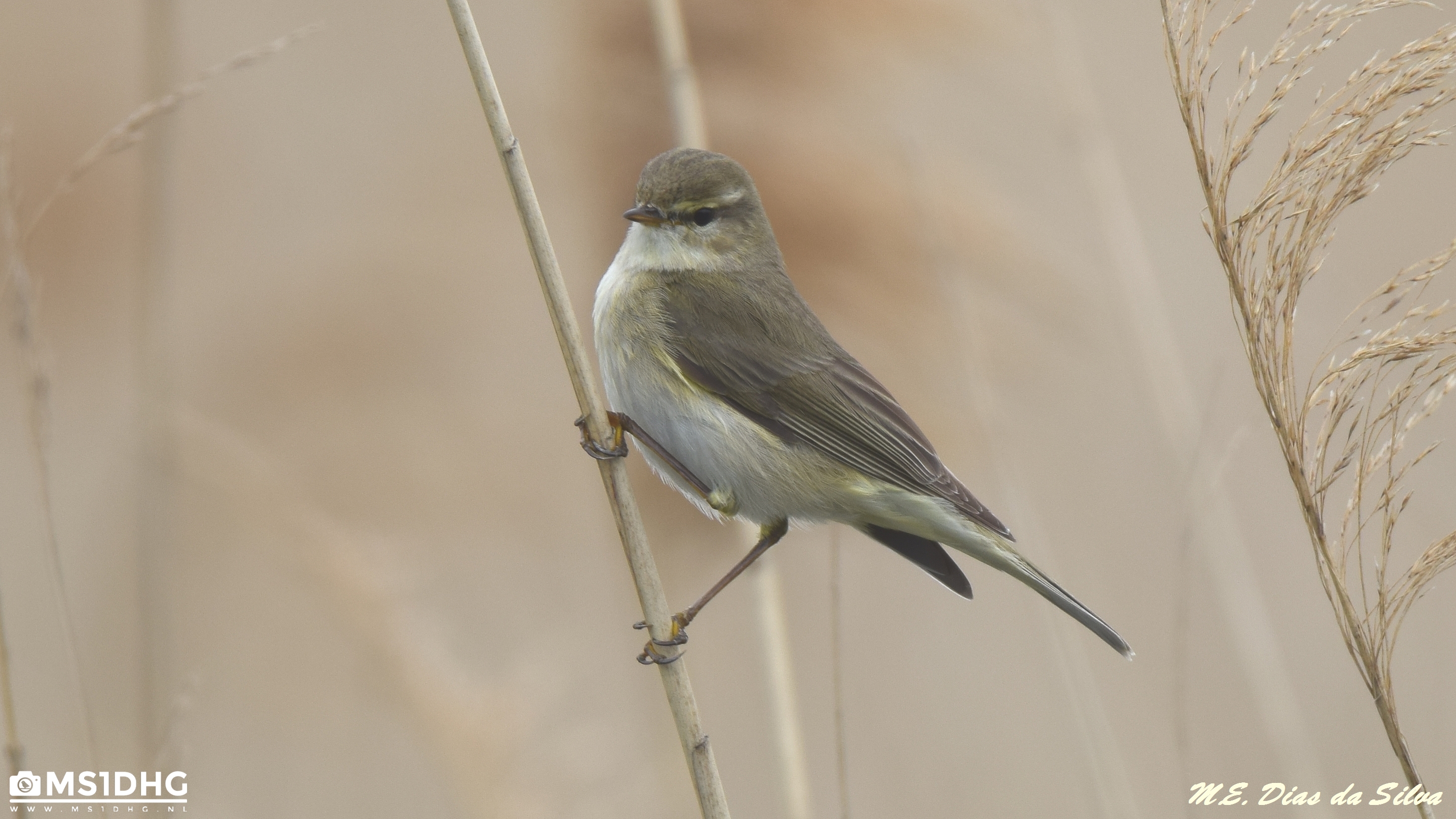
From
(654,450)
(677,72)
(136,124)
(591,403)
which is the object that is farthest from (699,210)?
(136,124)

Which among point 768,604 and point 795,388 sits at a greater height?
point 795,388

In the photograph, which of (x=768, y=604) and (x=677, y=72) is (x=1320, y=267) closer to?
(x=768, y=604)

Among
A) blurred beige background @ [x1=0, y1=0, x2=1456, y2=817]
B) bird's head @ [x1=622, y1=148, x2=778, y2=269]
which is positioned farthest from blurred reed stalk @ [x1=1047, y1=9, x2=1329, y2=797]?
bird's head @ [x1=622, y1=148, x2=778, y2=269]

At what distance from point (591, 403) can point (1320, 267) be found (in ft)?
4.02

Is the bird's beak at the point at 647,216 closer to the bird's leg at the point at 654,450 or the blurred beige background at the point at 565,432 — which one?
the blurred beige background at the point at 565,432

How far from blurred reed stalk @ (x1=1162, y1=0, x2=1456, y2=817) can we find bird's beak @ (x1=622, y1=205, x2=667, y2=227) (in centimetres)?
141

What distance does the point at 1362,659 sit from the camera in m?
1.56

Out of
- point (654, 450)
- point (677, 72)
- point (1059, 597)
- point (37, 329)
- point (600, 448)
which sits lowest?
point (1059, 597)

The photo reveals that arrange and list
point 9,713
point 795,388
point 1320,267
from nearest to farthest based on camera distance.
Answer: point 1320,267 < point 9,713 < point 795,388

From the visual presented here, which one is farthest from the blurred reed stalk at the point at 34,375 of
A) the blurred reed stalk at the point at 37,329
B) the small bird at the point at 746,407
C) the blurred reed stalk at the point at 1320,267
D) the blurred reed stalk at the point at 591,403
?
the blurred reed stalk at the point at 1320,267

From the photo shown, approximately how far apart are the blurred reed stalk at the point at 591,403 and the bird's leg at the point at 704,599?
21mm

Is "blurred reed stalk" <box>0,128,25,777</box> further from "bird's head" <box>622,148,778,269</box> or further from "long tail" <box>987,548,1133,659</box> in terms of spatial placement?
"long tail" <box>987,548,1133,659</box>

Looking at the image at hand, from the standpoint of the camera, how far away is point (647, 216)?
2803 mm

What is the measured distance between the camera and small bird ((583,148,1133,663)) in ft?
8.75
